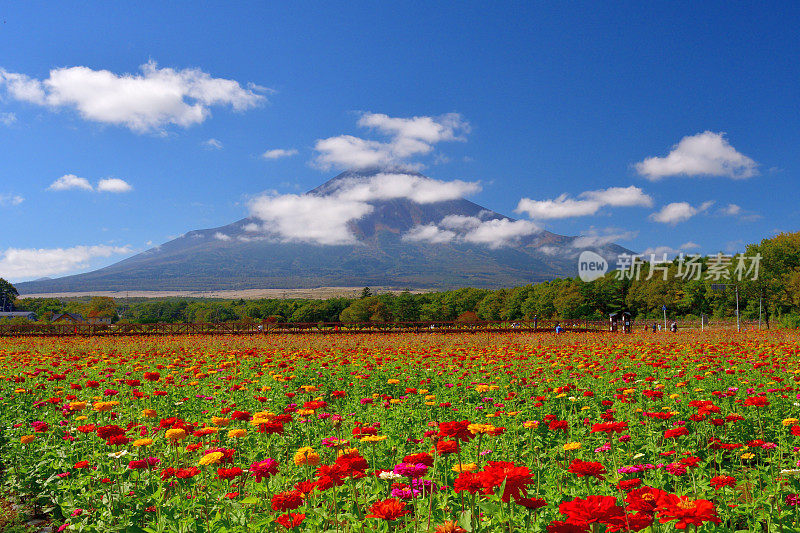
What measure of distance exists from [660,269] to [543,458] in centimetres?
12065

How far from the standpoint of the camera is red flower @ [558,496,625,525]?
6.16 ft

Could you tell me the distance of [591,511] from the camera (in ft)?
6.25

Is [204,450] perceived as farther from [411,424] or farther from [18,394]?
[18,394]

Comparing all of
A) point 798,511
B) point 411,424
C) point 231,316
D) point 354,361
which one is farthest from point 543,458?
point 231,316

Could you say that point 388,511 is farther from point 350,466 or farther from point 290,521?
point 290,521

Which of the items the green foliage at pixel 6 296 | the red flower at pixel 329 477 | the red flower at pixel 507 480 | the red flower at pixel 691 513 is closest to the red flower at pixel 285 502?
the red flower at pixel 329 477

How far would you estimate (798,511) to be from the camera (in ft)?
10.7

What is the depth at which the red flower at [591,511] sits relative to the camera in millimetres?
1877

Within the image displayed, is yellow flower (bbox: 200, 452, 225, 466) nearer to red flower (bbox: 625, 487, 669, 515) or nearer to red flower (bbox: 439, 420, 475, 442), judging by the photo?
red flower (bbox: 439, 420, 475, 442)

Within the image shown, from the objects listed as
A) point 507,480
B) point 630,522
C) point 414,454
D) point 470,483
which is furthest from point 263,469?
point 630,522

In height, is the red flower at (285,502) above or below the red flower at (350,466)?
below

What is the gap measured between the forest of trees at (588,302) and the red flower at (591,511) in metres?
56.6

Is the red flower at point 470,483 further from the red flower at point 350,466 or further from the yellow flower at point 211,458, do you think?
the yellow flower at point 211,458

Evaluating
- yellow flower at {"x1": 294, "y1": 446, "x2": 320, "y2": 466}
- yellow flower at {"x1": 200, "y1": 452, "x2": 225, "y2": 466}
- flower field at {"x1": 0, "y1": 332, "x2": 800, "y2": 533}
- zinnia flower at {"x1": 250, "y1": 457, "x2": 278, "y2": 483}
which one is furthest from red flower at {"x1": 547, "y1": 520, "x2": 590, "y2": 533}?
yellow flower at {"x1": 200, "y1": 452, "x2": 225, "y2": 466}
